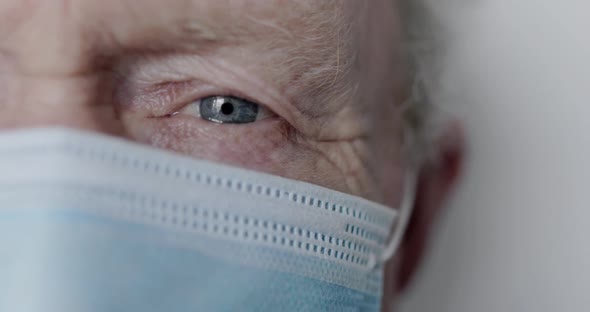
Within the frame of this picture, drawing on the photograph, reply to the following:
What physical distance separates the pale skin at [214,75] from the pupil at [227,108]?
23 mm

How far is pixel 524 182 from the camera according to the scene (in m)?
2.03

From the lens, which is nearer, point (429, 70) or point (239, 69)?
point (239, 69)

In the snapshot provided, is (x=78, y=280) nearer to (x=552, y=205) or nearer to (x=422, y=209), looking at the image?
(x=422, y=209)

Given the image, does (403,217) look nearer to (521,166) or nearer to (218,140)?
(218,140)

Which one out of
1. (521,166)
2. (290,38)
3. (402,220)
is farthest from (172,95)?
(521,166)

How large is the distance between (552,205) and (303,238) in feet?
3.62

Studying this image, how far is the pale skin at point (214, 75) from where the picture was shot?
3.35 feet

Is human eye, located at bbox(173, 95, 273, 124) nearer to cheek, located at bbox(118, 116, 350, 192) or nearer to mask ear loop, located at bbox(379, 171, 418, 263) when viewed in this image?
cheek, located at bbox(118, 116, 350, 192)

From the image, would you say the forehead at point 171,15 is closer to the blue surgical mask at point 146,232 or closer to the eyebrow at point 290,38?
the eyebrow at point 290,38

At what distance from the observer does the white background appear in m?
2.00

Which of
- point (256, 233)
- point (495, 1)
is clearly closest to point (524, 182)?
point (495, 1)

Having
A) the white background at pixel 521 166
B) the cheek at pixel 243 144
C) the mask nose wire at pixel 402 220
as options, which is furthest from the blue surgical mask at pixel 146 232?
the white background at pixel 521 166

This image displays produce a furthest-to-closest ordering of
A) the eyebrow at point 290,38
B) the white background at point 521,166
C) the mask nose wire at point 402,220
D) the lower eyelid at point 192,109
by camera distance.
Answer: the white background at point 521,166, the mask nose wire at point 402,220, the lower eyelid at point 192,109, the eyebrow at point 290,38

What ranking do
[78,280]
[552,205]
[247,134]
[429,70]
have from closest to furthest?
[78,280]
[247,134]
[429,70]
[552,205]
